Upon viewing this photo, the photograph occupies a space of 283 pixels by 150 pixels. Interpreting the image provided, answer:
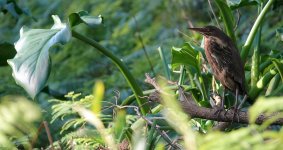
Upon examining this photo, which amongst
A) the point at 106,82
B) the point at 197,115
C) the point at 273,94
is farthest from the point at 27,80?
the point at 106,82

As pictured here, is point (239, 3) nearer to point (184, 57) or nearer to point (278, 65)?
point (184, 57)

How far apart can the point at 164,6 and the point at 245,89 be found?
5235 mm

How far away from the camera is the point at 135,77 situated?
576 centimetres

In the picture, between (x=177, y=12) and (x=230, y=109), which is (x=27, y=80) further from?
(x=177, y=12)

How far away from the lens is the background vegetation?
1752mm

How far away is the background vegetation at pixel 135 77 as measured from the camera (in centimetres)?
175

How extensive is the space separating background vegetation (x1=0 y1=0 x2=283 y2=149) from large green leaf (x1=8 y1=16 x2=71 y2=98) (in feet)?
0.61

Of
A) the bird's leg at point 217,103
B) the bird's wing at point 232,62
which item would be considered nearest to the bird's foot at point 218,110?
the bird's leg at point 217,103

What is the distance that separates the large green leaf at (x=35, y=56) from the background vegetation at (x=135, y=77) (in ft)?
0.61

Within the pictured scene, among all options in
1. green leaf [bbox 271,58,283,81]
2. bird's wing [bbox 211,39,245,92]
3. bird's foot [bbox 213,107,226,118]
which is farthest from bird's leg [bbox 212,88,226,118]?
green leaf [bbox 271,58,283,81]

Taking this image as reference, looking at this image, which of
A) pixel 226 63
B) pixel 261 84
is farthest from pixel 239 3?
pixel 261 84

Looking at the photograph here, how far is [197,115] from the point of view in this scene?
9.68 ft

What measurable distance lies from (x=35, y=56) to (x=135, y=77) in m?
2.67

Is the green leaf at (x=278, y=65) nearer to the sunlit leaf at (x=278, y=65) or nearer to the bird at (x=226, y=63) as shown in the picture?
the sunlit leaf at (x=278, y=65)
